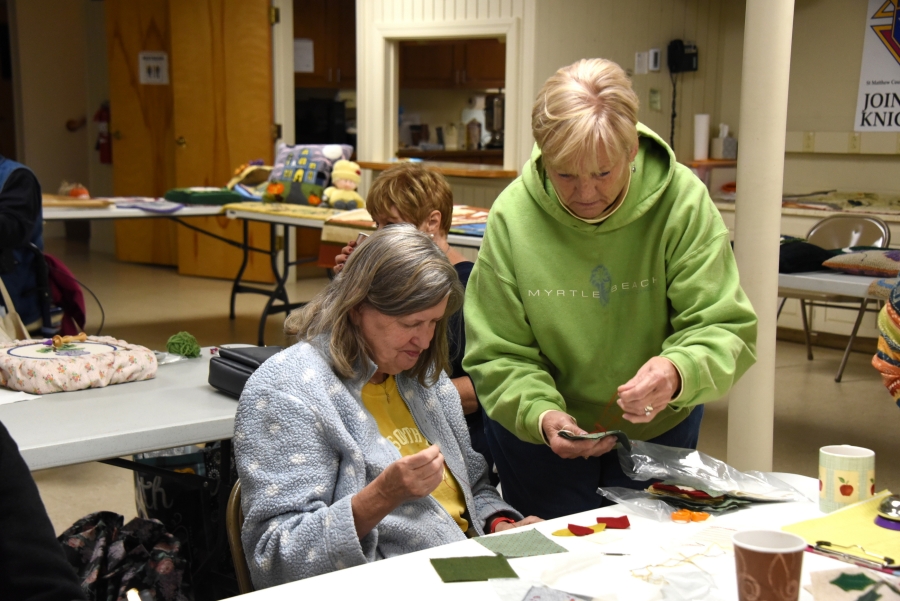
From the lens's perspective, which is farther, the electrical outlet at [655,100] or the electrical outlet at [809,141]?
the electrical outlet at [655,100]

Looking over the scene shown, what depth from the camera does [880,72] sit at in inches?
250

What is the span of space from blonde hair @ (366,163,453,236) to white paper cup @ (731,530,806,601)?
1.70m

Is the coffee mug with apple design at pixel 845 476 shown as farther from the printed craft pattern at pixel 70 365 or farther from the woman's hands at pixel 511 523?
the printed craft pattern at pixel 70 365

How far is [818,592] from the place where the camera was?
130 centimetres

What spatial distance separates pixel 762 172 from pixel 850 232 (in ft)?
10.9

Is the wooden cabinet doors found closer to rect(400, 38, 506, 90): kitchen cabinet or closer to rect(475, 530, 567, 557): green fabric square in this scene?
rect(400, 38, 506, 90): kitchen cabinet

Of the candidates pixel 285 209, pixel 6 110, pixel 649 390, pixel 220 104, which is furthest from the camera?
pixel 6 110

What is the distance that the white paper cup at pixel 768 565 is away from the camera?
110 cm

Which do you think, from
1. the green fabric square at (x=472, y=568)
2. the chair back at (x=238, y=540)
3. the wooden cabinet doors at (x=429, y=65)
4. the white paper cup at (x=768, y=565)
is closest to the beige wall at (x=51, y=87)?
the wooden cabinet doors at (x=429, y=65)

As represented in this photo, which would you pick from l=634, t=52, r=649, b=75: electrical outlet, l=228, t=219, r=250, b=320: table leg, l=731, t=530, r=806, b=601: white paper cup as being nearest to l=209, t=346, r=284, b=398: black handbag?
l=731, t=530, r=806, b=601: white paper cup

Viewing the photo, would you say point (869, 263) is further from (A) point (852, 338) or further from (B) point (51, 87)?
(B) point (51, 87)

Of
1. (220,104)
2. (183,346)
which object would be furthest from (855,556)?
(220,104)

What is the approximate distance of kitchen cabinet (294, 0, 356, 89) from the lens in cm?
853

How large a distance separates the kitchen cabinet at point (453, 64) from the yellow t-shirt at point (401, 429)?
7436 mm
